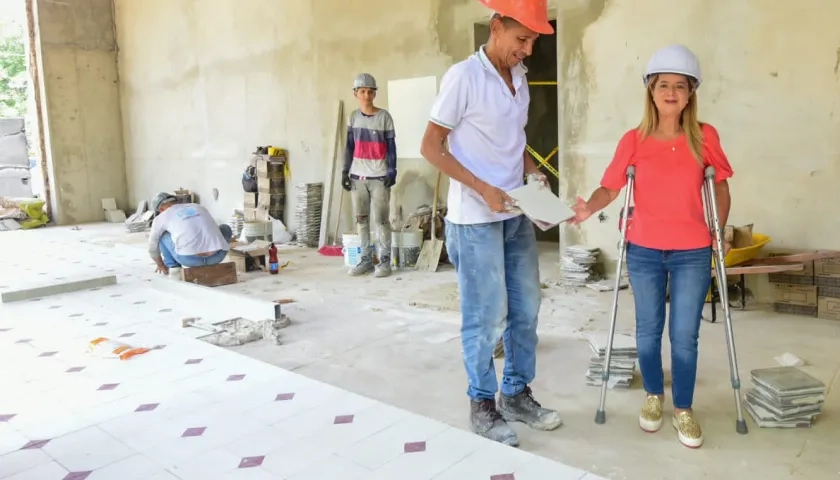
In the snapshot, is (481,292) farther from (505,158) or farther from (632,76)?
(632,76)

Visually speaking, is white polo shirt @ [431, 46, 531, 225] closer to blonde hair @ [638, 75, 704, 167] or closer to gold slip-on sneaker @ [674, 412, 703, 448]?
blonde hair @ [638, 75, 704, 167]

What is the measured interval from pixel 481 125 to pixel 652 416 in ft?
4.97

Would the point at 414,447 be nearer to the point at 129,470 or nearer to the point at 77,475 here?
the point at 129,470

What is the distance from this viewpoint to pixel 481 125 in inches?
106

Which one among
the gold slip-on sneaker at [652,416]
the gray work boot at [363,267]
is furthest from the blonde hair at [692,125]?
the gray work boot at [363,267]

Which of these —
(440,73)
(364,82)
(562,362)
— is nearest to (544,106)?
(440,73)

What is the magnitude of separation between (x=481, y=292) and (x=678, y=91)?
114 centimetres

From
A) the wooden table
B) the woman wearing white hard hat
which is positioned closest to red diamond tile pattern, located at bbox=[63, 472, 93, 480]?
the woman wearing white hard hat

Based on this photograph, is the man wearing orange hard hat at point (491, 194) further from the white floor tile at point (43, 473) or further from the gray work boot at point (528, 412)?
the white floor tile at point (43, 473)

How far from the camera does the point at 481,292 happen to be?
2773mm

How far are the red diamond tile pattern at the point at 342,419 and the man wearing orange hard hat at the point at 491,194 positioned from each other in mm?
640

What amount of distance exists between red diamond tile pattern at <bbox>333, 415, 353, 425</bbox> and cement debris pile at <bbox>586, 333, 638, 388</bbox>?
1309mm

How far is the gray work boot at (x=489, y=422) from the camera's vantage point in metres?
2.87

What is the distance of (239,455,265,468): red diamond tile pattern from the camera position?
9.21ft
